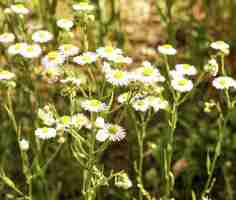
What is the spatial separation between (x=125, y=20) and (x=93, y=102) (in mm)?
2008

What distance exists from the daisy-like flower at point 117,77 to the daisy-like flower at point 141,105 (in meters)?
0.19

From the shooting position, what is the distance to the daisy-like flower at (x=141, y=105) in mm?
1623

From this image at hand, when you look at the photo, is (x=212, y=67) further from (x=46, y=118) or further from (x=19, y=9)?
(x=19, y=9)

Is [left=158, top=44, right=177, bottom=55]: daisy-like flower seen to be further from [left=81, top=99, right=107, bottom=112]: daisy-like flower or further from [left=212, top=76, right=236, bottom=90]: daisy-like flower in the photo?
[left=81, top=99, right=107, bottom=112]: daisy-like flower

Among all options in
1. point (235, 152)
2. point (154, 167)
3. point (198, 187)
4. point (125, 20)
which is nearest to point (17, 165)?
point (154, 167)

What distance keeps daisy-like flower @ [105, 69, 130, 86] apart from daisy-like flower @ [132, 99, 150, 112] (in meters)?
0.19

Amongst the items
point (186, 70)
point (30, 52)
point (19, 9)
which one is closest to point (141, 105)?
point (186, 70)

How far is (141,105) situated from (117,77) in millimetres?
216

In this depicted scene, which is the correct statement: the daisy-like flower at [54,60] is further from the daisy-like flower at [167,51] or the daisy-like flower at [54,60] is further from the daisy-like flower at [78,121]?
the daisy-like flower at [167,51]

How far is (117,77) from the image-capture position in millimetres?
1446

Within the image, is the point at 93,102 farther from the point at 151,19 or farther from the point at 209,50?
the point at 151,19

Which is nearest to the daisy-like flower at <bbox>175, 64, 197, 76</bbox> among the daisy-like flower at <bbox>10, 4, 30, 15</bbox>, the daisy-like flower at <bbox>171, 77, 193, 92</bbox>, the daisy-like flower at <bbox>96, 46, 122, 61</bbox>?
the daisy-like flower at <bbox>171, 77, 193, 92</bbox>

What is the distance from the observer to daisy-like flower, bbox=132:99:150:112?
5.32 feet

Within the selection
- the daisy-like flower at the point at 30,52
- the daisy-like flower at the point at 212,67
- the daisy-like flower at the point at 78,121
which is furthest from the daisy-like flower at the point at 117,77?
the daisy-like flower at the point at 30,52
